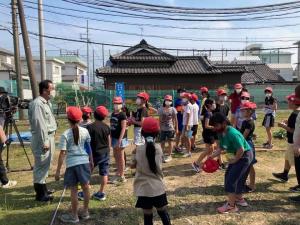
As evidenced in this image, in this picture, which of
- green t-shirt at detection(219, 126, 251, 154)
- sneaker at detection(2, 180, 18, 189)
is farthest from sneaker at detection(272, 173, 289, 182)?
sneaker at detection(2, 180, 18, 189)

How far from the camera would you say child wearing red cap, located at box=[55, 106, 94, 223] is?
16.2ft

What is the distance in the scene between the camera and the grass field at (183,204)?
16.8 ft

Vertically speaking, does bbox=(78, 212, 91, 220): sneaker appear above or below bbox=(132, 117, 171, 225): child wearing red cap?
below

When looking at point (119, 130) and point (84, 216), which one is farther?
point (119, 130)

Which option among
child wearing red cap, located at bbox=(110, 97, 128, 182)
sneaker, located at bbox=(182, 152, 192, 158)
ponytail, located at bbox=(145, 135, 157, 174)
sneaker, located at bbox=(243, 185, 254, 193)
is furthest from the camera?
sneaker, located at bbox=(182, 152, 192, 158)

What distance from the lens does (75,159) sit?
16.3 feet

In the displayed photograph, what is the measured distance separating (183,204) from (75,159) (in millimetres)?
1898

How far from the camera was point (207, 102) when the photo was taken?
25.6ft

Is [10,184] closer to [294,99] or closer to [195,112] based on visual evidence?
[195,112]

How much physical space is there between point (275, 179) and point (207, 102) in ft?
6.85

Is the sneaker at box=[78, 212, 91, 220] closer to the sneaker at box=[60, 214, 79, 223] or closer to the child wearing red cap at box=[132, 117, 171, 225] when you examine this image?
the sneaker at box=[60, 214, 79, 223]

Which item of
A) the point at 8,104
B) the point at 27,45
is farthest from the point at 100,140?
the point at 27,45

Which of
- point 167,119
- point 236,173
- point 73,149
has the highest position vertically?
point 167,119

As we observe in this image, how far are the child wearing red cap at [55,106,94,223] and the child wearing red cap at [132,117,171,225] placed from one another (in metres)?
1.01
